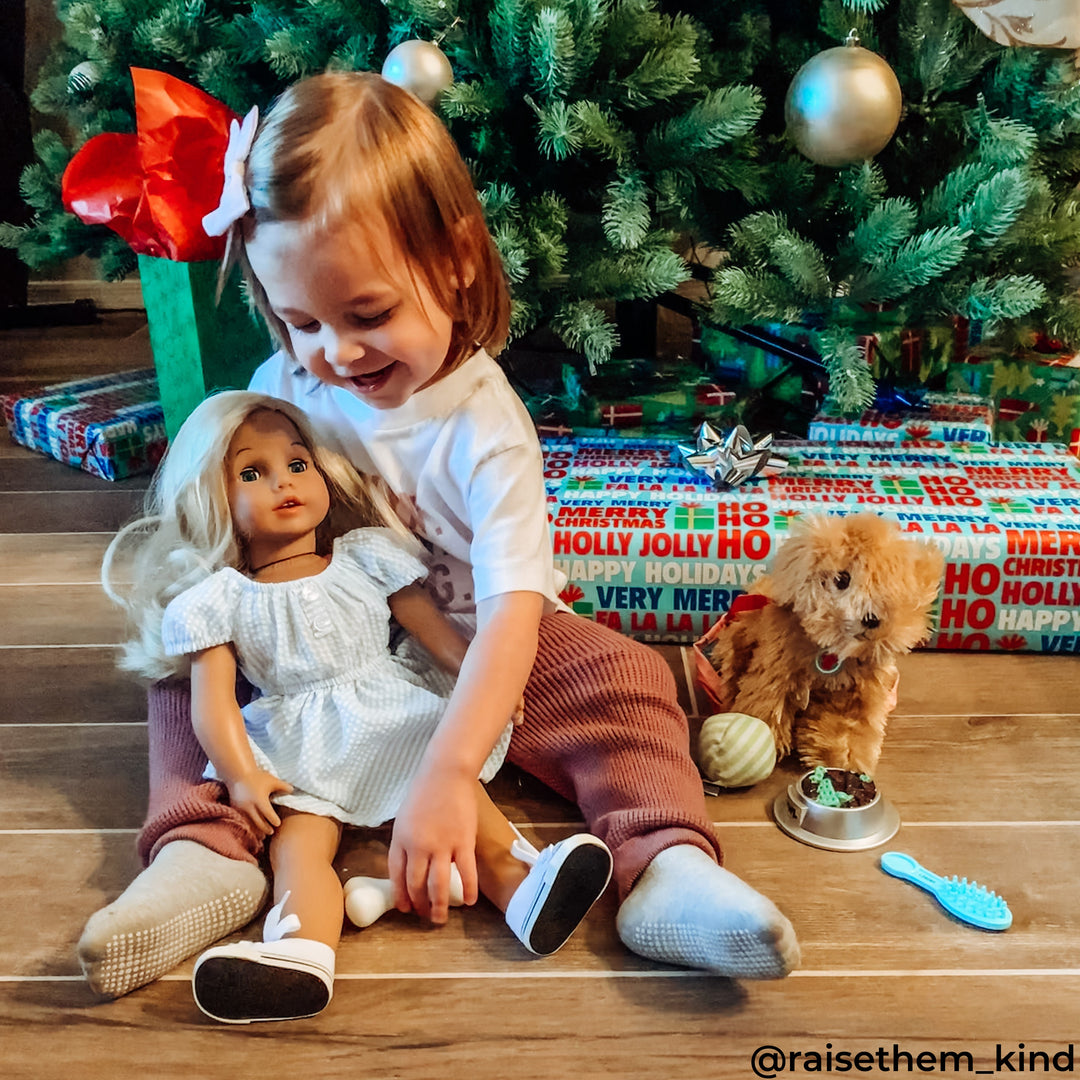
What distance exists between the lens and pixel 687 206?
1090mm

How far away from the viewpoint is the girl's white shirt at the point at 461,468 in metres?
0.79

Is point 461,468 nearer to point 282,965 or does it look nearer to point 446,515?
point 446,515

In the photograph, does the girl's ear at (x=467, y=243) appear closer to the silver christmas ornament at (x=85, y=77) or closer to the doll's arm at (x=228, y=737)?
the doll's arm at (x=228, y=737)

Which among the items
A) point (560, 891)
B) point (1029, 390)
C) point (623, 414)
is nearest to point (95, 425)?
point (623, 414)

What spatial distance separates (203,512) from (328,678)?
6.4 inches

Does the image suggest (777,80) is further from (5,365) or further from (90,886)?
(5,365)

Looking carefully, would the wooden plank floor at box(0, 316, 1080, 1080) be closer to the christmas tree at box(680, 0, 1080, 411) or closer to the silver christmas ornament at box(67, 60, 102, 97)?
the christmas tree at box(680, 0, 1080, 411)

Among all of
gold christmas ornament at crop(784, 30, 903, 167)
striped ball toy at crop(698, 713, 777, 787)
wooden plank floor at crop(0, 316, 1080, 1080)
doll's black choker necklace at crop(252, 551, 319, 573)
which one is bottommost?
wooden plank floor at crop(0, 316, 1080, 1080)

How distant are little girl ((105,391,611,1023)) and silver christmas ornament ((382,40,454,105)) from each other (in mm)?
342

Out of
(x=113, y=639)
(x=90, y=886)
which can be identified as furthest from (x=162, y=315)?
(x=90, y=886)

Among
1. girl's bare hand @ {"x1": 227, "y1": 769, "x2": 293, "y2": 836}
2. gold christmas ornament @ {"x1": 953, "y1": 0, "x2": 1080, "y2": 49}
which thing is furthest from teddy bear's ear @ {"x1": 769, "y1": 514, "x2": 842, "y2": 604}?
gold christmas ornament @ {"x1": 953, "y1": 0, "x2": 1080, "y2": 49}

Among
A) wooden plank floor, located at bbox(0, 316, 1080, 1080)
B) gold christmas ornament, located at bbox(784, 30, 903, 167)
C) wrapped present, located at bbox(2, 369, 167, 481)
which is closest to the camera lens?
wooden plank floor, located at bbox(0, 316, 1080, 1080)

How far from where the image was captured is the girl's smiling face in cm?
68

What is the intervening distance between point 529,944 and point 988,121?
89cm
